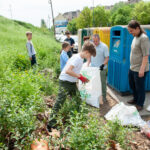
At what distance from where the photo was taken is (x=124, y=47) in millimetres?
4062

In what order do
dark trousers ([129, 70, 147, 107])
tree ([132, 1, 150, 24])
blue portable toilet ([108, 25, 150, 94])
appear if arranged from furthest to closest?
tree ([132, 1, 150, 24]) < blue portable toilet ([108, 25, 150, 94]) < dark trousers ([129, 70, 147, 107])

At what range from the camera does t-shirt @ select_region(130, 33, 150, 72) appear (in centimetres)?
305

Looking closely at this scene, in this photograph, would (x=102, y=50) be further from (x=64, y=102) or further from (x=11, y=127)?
(x=11, y=127)

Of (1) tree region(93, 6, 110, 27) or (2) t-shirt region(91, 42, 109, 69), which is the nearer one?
(2) t-shirt region(91, 42, 109, 69)

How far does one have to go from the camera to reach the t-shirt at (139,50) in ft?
10.00

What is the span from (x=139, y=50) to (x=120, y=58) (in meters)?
0.96

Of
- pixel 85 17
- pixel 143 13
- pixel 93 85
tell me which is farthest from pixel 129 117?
pixel 85 17

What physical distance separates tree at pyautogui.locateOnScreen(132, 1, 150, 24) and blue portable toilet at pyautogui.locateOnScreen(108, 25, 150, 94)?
37499mm

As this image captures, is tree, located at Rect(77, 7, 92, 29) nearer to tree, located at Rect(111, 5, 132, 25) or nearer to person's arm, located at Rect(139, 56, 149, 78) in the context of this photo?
tree, located at Rect(111, 5, 132, 25)

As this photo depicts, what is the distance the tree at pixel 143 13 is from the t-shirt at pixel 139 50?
3864cm

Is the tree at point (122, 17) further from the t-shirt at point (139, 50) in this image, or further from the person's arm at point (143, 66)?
the person's arm at point (143, 66)

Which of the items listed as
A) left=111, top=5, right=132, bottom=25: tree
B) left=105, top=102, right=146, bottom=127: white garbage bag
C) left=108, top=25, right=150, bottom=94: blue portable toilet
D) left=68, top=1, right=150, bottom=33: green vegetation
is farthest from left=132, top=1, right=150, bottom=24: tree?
left=105, top=102, right=146, bottom=127: white garbage bag

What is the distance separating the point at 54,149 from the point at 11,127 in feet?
2.03

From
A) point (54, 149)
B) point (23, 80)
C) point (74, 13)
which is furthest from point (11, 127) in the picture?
point (74, 13)
